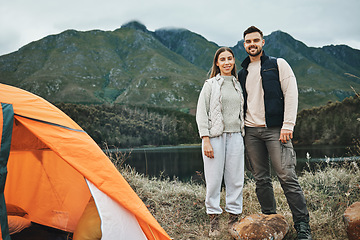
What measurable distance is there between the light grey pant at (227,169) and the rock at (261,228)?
0.21 metres

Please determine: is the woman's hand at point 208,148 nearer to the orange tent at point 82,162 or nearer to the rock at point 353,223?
the orange tent at point 82,162

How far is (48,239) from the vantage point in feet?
10.6

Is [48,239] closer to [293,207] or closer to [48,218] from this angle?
[48,218]

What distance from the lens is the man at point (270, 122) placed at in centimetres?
272

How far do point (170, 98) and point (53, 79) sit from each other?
4556cm

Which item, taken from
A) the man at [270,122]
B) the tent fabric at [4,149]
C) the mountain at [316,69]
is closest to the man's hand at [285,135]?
the man at [270,122]

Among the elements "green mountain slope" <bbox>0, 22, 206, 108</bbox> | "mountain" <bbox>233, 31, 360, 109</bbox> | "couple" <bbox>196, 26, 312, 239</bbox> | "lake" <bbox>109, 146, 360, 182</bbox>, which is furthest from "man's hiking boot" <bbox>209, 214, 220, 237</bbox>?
"green mountain slope" <bbox>0, 22, 206, 108</bbox>

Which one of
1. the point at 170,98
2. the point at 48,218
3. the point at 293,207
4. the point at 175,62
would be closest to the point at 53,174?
the point at 48,218

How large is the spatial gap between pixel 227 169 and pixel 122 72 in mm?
125961

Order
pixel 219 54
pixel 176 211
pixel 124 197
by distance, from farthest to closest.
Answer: pixel 176 211 < pixel 219 54 < pixel 124 197

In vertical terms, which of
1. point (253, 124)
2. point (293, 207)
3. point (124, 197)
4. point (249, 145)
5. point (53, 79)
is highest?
point (53, 79)

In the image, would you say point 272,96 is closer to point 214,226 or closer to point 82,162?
point 214,226

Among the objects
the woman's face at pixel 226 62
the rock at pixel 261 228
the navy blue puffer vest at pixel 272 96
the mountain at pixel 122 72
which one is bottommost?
the rock at pixel 261 228

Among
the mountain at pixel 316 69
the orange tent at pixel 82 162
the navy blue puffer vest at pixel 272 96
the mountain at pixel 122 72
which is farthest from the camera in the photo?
the mountain at pixel 316 69
